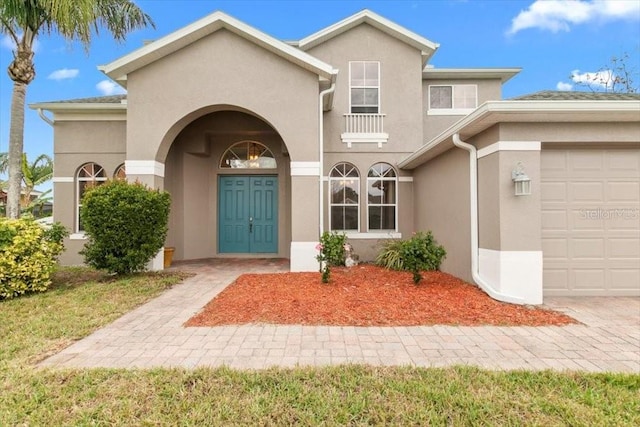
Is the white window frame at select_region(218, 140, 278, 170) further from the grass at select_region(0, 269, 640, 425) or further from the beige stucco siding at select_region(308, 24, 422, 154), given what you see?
the grass at select_region(0, 269, 640, 425)

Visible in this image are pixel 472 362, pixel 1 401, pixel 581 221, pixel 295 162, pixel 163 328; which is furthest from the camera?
pixel 295 162

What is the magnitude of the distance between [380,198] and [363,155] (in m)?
1.51

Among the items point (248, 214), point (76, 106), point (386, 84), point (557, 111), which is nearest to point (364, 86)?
point (386, 84)

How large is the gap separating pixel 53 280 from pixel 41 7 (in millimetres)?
6677

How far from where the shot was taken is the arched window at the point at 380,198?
10781mm

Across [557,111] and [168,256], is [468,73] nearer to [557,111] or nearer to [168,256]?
[557,111]

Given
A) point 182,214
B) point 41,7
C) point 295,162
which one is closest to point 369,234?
point 295,162

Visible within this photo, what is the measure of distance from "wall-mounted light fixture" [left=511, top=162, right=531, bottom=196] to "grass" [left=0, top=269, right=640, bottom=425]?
10.4 ft

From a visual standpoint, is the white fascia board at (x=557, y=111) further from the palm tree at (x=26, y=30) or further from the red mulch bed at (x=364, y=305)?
the palm tree at (x=26, y=30)

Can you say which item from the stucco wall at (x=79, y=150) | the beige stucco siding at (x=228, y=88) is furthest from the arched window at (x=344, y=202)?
the stucco wall at (x=79, y=150)

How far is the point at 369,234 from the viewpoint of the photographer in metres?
10.6

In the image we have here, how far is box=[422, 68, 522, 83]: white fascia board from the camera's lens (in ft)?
→ 37.4

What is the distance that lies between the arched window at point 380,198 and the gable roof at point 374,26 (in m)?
4.15

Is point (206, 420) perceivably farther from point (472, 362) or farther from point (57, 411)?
point (472, 362)
